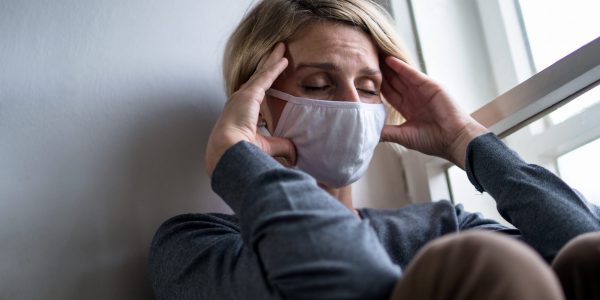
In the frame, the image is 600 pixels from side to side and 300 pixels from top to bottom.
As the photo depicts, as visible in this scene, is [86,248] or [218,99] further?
[218,99]

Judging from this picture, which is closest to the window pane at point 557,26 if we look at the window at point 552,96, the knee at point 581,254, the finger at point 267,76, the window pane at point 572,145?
the window at point 552,96

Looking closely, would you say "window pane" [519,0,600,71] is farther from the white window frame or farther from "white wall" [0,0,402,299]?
"white wall" [0,0,402,299]

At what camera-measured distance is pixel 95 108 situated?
1164mm

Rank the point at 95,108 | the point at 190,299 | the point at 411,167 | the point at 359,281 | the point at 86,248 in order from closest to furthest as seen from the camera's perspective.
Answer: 1. the point at 359,281
2. the point at 190,299
3. the point at 86,248
4. the point at 95,108
5. the point at 411,167

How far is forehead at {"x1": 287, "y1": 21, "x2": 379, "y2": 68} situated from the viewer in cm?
110

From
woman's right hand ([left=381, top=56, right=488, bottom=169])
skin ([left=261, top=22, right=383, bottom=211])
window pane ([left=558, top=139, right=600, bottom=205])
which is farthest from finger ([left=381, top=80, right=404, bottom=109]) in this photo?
window pane ([left=558, top=139, right=600, bottom=205])

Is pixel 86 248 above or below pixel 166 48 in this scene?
below

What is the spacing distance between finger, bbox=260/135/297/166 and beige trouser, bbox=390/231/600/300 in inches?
20.9

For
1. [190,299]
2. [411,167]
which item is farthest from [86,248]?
[411,167]

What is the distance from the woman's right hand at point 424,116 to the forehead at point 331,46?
0.09 meters

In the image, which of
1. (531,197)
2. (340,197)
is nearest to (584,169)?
(531,197)

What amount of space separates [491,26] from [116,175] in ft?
3.21

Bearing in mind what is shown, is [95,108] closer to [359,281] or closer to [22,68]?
[22,68]

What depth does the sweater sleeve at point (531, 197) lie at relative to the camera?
34.4 inches
